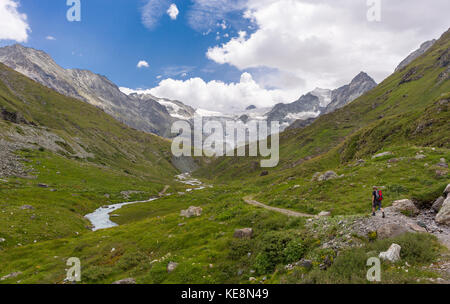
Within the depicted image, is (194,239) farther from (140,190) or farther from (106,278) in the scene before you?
(140,190)

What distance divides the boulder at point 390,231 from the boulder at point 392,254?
6.09ft

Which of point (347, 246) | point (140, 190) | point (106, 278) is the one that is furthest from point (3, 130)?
point (347, 246)

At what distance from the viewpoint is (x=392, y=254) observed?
12.1 metres

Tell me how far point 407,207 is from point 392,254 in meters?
9.50

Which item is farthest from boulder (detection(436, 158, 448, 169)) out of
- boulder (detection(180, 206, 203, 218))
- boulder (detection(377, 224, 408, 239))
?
boulder (detection(180, 206, 203, 218))

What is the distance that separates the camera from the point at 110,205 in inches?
3425

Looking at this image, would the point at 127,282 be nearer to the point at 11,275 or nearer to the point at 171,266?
the point at 171,266

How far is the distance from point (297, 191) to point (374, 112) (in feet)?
563

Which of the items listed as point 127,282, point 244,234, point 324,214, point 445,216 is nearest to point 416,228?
point 445,216

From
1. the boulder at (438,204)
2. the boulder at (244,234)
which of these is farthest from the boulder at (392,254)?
the boulder at (244,234)

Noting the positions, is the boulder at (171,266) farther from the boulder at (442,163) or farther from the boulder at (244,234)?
the boulder at (442,163)

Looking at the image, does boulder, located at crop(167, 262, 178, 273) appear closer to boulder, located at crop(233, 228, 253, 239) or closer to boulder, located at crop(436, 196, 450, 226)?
boulder, located at crop(233, 228, 253, 239)

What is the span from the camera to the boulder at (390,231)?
14250 mm

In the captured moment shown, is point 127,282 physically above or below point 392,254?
below
